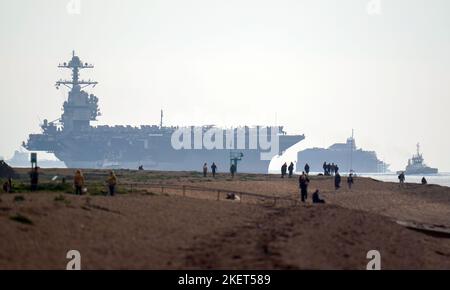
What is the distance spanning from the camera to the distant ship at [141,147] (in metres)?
164

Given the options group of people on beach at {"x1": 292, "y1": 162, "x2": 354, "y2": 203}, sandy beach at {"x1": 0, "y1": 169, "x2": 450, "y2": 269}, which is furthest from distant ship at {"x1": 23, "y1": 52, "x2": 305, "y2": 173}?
sandy beach at {"x1": 0, "y1": 169, "x2": 450, "y2": 269}

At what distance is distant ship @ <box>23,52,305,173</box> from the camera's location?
538ft

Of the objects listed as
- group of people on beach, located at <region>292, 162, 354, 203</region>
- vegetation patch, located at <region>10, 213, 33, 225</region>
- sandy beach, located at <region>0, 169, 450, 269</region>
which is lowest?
sandy beach, located at <region>0, 169, 450, 269</region>

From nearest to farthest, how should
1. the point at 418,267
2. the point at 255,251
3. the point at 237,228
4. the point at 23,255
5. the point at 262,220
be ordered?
the point at 23,255 → the point at 255,251 → the point at 418,267 → the point at 237,228 → the point at 262,220

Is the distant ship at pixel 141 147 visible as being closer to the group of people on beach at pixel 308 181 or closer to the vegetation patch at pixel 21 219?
the group of people on beach at pixel 308 181

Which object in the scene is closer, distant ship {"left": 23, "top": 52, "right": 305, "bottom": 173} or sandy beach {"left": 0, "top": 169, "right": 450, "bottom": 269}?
sandy beach {"left": 0, "top": 169, "right": 450, "bottom": 269}

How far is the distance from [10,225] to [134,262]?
3274mm

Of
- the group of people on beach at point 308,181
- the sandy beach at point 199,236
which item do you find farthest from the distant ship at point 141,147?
the sandy beach at point 199,236

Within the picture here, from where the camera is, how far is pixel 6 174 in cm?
5009

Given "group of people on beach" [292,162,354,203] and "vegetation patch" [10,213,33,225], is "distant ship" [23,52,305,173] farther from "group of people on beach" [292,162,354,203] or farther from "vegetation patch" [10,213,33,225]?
"vegetation patch" [10,213,33,225]
